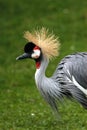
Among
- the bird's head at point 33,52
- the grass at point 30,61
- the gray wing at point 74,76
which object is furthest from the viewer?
the grass at point 30,61

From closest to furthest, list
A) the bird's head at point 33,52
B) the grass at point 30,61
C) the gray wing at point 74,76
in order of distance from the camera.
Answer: the gray wing at point 74,76 → the bird's head at point 33,52 → the grass at point 30,61

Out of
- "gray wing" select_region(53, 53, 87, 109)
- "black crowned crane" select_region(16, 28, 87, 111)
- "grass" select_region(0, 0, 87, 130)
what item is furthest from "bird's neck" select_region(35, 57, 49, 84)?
"grass" select_region(0, 0, 87, 130)

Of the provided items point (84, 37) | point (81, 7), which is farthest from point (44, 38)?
point (81, 7)

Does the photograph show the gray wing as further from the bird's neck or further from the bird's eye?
the bird's eye

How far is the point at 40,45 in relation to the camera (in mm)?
7051

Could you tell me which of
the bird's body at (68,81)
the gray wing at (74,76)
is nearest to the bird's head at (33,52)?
the bird's body at (68,81)

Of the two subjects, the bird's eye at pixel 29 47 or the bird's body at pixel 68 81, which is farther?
the bird's eye at pixel 29 47

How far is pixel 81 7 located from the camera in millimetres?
16812

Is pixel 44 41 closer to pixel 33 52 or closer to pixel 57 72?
pixel 33 52

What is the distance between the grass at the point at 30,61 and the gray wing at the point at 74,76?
1.78ft

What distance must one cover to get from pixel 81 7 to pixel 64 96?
10.0m

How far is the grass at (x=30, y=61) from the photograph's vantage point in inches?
306

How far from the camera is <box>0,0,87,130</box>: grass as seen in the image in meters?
7.77

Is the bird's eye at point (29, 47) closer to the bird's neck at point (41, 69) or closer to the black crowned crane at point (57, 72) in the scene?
the black crowned crane at point (57, 72)
